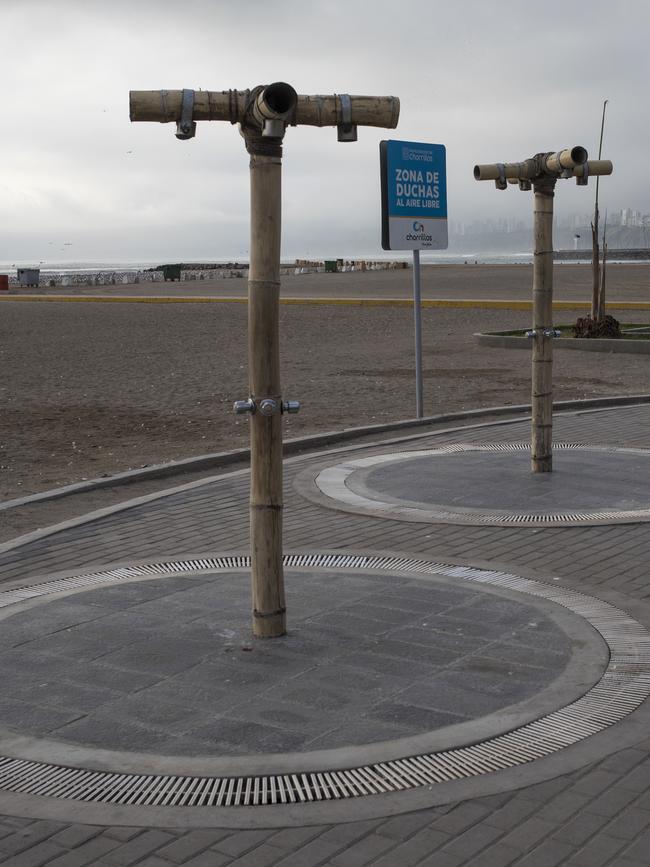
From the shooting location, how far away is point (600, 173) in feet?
31.6

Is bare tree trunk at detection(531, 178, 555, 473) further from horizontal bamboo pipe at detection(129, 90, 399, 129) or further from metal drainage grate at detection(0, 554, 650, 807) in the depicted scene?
metal drainage grate at detection(0, 554, 650, 807)

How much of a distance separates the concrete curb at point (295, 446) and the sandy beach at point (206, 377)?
538 mm

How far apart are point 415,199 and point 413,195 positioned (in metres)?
0.06

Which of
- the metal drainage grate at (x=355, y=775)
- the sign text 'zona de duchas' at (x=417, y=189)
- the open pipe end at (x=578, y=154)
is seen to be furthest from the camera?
the sign text 'zona de duchas' at (x=417, y=189)

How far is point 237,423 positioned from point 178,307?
26072 millimetres

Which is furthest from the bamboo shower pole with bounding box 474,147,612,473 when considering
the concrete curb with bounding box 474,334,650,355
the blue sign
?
the concrete curb with bounding box 474,334,650,355

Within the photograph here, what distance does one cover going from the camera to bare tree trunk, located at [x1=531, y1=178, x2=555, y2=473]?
9.62 m

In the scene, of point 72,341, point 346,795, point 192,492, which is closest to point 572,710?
point 346,795

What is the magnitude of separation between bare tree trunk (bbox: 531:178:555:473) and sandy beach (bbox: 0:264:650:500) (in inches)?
140

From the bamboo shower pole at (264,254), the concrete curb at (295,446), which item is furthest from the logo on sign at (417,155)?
the bamboo shower pole at (264,254)

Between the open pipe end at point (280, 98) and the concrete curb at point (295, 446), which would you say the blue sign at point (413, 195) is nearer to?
the concrete curb at point (295, 446)

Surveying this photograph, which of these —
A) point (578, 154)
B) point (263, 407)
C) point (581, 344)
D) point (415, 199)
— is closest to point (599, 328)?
point (581, 344)

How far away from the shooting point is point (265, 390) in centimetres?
556

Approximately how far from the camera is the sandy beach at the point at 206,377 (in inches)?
485
